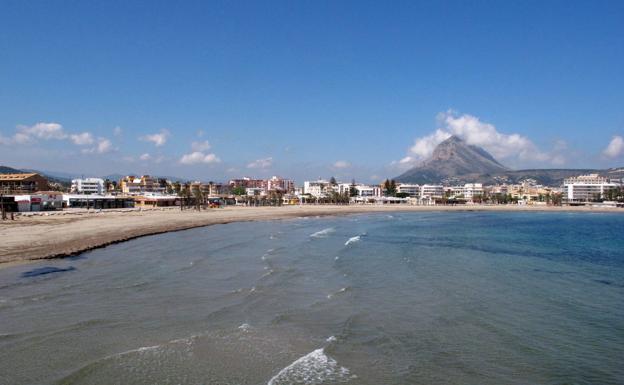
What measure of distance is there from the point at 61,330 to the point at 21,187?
9052 centimetres

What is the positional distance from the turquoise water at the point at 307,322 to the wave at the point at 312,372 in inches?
0.9

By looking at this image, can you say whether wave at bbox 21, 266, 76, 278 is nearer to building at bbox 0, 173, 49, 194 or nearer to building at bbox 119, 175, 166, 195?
building at bbox 0, 173, 49, 194

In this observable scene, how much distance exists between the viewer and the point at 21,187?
8919 centimetres

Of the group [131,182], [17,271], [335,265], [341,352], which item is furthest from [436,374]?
[131,182]

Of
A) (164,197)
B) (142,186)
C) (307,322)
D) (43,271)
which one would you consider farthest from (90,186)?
(307,322)

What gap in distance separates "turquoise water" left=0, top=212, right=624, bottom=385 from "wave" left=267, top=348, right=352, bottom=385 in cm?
2

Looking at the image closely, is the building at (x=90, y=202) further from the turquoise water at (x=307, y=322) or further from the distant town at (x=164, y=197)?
the turquoise water at (x=307, y=322)

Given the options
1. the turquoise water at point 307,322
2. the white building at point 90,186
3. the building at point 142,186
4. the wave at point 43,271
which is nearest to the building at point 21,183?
the white building at point 90,186

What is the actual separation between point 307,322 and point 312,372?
398cm

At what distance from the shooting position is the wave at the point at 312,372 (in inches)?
377

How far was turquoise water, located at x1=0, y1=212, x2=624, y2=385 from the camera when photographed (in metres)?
10.1

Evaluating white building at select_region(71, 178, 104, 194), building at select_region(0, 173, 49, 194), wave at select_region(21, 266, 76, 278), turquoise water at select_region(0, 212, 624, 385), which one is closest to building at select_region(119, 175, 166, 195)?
white building at select_region(71, 178, 104, 194)

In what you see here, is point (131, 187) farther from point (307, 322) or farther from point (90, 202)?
point (307, 322)

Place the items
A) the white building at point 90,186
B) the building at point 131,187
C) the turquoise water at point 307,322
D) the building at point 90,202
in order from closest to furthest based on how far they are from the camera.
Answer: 1. the turquoise water at point 307,322
2. the building at point 90,202
3. the white building at point 90,186
4. the building at point 131,187
